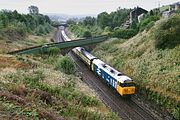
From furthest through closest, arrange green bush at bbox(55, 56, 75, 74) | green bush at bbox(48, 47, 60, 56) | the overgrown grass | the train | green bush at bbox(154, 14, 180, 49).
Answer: green bush at bbox(48, 47, 60, 56), green bush at bbox(55, 56, 75, 74), green bush at bbox(154, 14, 180, 49), the train, the overgrown grass

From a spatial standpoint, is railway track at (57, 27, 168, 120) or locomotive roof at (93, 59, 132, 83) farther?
locomotive roof at (93, 59, 132, 83)

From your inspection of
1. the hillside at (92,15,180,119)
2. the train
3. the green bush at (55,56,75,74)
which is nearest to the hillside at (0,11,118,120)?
the green bush at (55,56,75,74)

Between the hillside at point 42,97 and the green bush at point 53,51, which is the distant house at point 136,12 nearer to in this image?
the green bush at point 53,51

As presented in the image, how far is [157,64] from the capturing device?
1631 inches

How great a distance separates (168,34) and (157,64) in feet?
18.8

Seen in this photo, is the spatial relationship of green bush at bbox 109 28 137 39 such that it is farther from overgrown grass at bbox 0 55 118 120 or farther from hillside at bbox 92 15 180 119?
overgrown grass at bbox 0 55 118 120

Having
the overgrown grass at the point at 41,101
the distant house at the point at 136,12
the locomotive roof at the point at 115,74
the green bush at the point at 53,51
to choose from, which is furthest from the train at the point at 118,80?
the distant house at the point at 136,12

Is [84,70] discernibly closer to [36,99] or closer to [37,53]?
[37,53]

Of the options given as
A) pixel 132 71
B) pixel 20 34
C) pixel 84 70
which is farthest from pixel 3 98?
pixel 20 34

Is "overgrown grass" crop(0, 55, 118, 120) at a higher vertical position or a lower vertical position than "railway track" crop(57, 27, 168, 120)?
higher

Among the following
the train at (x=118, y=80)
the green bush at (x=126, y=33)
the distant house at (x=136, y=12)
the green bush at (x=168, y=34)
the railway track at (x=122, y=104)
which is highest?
the distant house at (x=136, y=12)

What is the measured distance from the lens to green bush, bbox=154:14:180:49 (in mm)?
44094

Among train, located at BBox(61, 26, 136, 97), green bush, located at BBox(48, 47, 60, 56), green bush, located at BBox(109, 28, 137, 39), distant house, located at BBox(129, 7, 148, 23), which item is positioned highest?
distant house, located at BBox(129, 7, 148, 23)

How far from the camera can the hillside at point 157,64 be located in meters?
33.7
